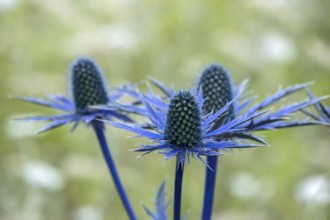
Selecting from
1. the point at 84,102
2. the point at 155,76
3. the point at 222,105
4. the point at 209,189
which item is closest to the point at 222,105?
the point at 222,105

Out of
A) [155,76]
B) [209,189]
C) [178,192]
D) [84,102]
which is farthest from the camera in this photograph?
[155,76]

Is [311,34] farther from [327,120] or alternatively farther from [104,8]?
[327,120]

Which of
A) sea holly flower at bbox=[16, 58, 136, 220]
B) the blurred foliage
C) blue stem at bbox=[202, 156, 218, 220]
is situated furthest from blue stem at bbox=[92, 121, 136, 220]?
the blurred foliage

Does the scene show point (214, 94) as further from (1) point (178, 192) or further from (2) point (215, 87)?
(1) point (178, 192)

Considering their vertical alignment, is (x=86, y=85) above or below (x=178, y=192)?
above

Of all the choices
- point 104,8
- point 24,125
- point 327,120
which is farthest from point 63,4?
point 327,120

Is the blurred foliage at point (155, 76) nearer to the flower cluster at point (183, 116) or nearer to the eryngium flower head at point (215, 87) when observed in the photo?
the flower cluster at point (183, 116)
